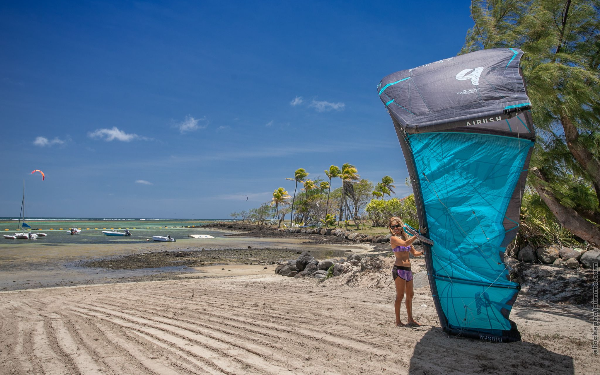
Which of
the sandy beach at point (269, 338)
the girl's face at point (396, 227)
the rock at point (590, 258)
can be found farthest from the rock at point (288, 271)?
the rock at point (590, 258)

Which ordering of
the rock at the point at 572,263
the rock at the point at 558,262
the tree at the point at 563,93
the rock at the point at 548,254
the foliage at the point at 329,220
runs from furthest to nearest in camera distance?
the foliage at the point at 329,220, the rock at the point at 548,254, the rock at the point at 558,262, the rock at the point at 572,263, the tree at the point at 563,93

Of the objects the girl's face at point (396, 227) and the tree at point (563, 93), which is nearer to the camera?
the girl's face at point (396, 227)

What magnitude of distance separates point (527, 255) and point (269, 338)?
8.55m

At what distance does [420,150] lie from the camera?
4523 mm

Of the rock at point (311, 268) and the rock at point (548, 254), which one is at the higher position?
the rock at point (548, 254)

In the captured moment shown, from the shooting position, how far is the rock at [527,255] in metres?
10.0

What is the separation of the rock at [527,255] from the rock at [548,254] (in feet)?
0.49

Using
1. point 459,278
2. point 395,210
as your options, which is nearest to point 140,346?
point 459,278

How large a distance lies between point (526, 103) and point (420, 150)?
122 centimetres

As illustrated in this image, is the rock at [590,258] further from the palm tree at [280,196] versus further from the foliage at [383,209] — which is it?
Answer: the palm tree at [280,196]

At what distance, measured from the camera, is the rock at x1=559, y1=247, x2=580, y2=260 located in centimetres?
938

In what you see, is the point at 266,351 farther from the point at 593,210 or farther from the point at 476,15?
the point at 476,15

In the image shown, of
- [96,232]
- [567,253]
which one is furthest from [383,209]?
[96,232]

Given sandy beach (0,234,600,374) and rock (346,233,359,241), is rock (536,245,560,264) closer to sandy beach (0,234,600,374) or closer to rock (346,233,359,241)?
sandy beach (0,234,600,374)
